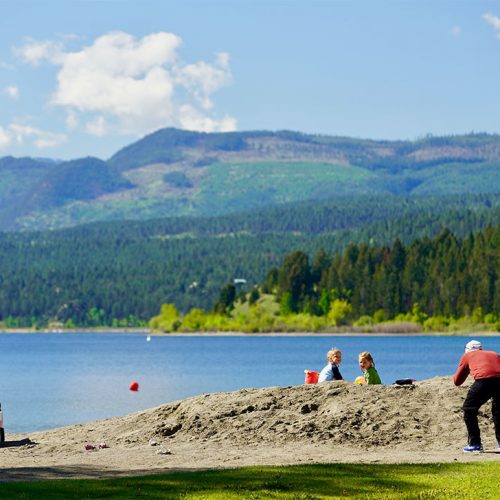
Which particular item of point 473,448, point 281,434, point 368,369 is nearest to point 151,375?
point 368,369

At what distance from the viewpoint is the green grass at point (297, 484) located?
2252 cm

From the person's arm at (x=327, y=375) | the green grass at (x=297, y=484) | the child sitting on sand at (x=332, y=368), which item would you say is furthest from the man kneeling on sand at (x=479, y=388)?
the person's arm at (x=327, y=375)

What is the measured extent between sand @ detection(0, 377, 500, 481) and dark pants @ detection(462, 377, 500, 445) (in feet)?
1.55

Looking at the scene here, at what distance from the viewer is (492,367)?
27.8 m

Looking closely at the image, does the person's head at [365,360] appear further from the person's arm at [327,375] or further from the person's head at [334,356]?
the person's arm at [327,375]

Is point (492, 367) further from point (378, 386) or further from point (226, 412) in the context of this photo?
point (226, 412)

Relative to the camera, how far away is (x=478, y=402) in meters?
28.0

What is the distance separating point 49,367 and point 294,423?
10681 centimetres

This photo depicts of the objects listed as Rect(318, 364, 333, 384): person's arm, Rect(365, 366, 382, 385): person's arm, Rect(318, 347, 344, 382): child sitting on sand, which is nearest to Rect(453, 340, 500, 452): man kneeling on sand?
Rect(365, 366, 382, 385): person's arm

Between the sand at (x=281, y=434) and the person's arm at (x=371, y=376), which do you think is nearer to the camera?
the sand at (x=281, y=434)

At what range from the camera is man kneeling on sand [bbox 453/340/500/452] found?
2783cm

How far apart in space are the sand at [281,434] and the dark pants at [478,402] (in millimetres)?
473

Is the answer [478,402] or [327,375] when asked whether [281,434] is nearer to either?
[327,375]

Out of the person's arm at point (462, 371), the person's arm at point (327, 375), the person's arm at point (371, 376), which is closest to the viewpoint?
the person's arm at point (462, 371)
